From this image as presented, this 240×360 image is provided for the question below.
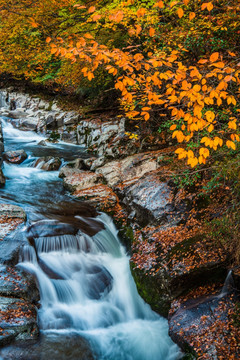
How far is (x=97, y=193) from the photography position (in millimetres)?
9211

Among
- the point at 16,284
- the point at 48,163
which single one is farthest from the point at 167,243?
the point at 48,163

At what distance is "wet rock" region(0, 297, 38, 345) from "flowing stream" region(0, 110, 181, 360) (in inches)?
15.3

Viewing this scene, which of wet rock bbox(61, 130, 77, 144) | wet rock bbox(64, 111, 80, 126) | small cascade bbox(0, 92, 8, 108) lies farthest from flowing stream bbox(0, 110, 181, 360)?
small cascade bbox(0, 92, 8, 108)

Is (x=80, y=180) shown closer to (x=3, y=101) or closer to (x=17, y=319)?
(x=17, y=319)

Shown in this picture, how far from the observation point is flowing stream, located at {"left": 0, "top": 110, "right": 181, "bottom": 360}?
5027mm

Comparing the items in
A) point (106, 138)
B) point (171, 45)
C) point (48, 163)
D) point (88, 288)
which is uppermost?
point (171, 45)

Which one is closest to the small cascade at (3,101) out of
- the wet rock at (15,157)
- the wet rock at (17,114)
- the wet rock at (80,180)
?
the wet rock at (17,114)

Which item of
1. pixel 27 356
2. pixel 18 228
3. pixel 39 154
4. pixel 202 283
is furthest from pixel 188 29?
pixel 39 154

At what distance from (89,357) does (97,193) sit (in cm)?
526

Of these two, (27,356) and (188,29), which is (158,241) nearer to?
(27,356)

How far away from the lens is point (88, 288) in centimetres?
598

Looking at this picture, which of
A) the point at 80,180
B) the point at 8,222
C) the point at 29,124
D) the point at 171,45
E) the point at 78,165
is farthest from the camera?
the point at 29,124

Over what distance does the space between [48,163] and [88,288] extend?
23.0 feet

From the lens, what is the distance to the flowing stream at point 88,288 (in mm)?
5027
